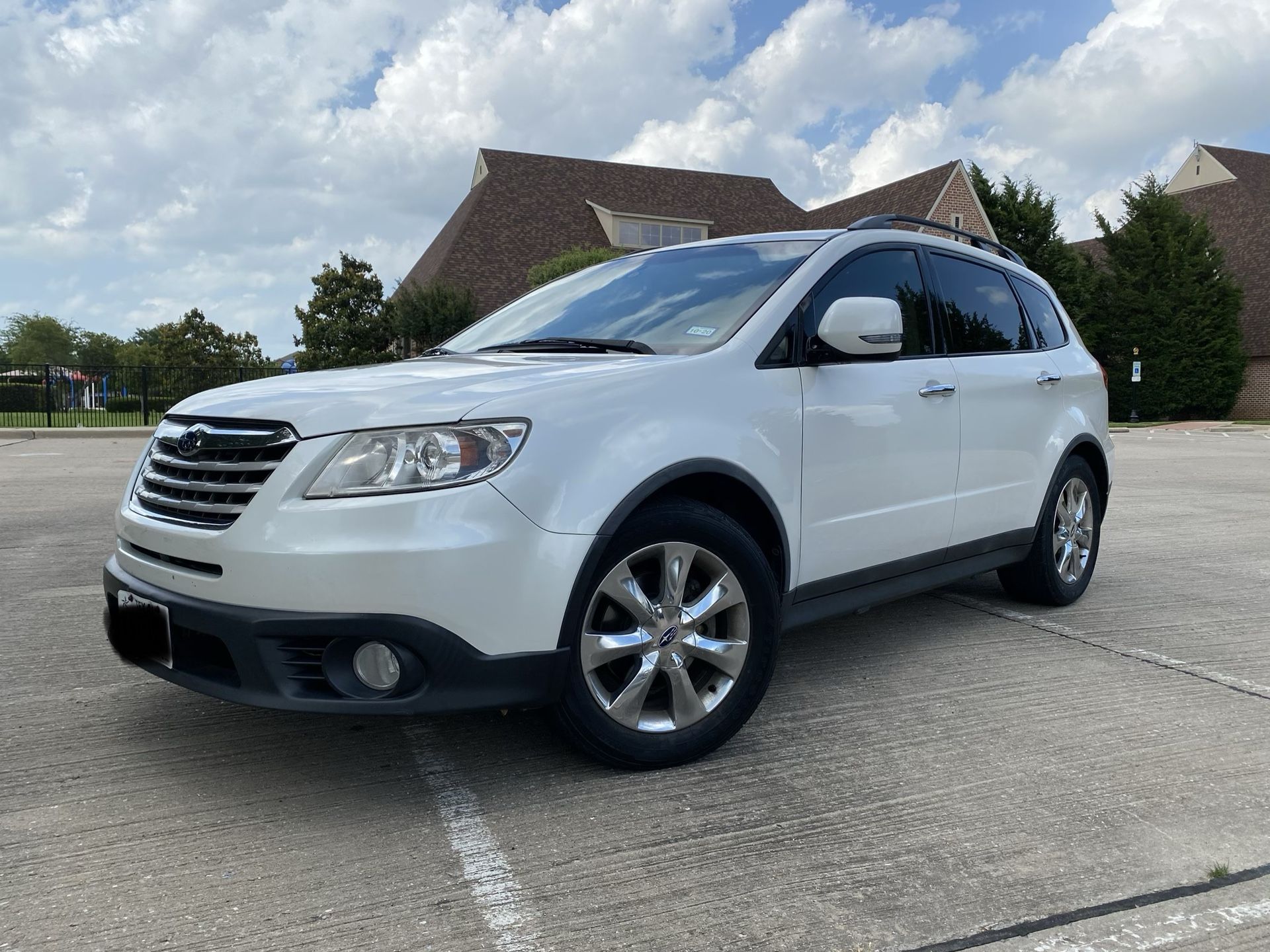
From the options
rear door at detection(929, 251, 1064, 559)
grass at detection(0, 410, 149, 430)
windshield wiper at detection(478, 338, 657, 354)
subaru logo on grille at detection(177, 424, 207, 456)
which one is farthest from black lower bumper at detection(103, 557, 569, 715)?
grass at detection(0, 410, 149, 430)

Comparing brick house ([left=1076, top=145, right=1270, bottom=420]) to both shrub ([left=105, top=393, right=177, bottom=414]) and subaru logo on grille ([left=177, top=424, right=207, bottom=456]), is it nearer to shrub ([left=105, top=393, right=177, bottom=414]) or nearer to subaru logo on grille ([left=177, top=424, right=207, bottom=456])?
shrub ([left=105, top=393, right=177, bottom=414])

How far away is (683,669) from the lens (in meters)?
3.07

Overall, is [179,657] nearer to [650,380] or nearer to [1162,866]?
[650,380]

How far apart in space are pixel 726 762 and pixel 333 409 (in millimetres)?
1575

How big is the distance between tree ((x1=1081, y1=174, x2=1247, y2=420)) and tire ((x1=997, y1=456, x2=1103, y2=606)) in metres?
31.1

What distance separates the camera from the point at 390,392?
2.83m

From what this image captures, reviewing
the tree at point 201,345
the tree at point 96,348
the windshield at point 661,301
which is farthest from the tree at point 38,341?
the windshield at point 661,301

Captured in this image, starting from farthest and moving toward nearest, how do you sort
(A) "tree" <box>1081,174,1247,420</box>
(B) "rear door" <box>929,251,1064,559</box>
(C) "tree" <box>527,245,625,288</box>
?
(A) "tree" <box>1081,174,1247,420</box> → (C) "tree" <box>527,245,625,288</box> → (B) "rear door" <box>929,251,1064,559</box>

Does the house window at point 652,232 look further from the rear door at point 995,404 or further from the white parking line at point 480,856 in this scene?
the white parking line at point 480,856

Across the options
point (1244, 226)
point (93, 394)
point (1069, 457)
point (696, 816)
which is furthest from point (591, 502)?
point (1244, 226)

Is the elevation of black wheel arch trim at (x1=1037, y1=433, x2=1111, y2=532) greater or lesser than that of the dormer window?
lesser

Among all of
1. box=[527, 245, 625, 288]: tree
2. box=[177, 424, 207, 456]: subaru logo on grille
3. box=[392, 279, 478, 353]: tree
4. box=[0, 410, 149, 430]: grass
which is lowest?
box=[0, 410, 149, 430]: grass

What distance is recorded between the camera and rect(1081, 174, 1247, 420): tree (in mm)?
33312

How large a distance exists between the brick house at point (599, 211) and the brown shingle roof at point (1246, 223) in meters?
8.84
